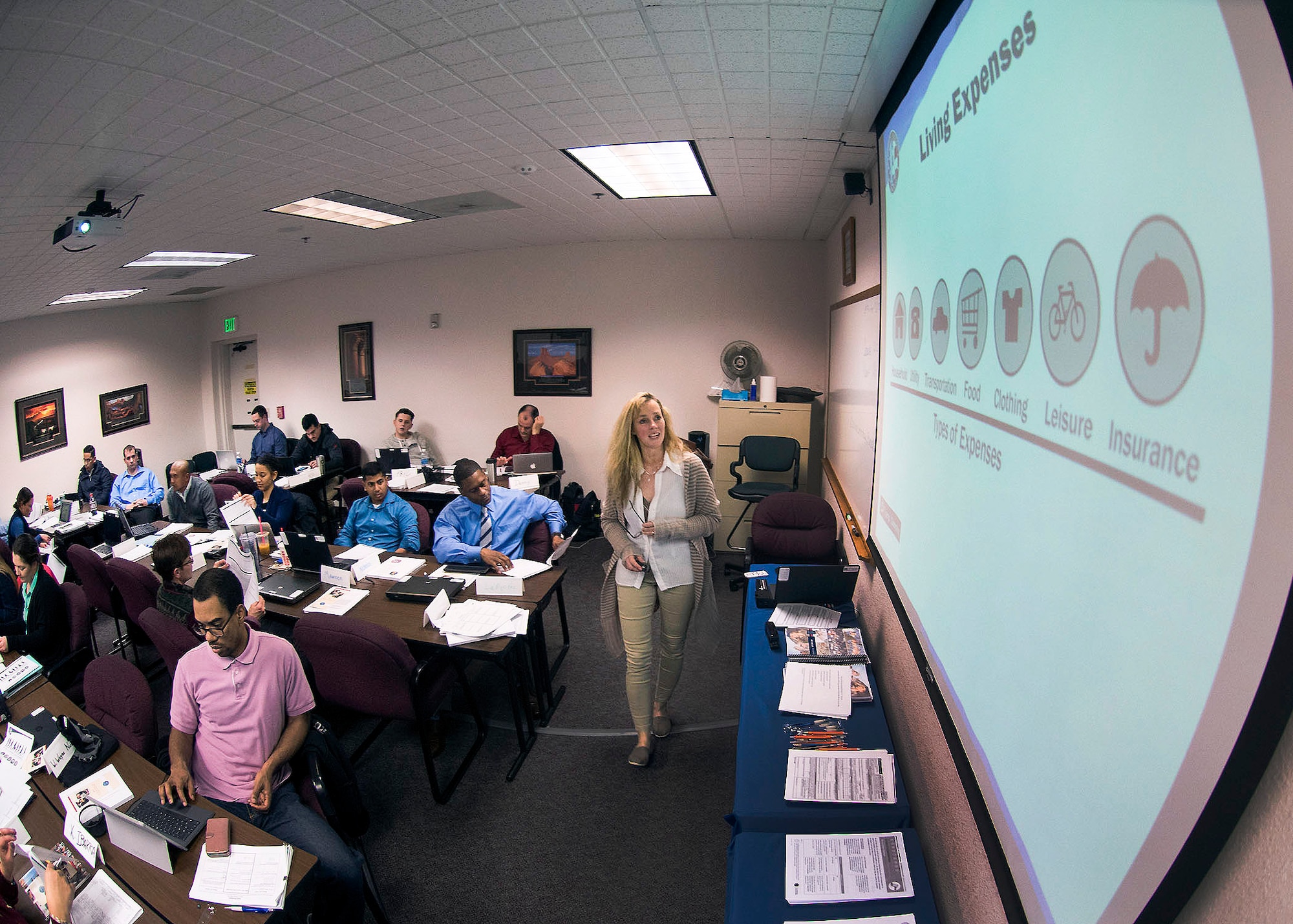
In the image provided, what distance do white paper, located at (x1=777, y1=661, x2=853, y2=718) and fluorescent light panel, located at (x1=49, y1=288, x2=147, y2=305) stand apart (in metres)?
8.44

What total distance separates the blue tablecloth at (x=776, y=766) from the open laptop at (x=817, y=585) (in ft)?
1.01

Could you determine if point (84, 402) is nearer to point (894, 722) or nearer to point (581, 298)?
point (581, 298)

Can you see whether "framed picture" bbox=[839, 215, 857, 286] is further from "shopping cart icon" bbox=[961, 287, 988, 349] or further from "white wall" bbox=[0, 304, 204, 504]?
"white wall" bbox=[0, 304, 204, 504]

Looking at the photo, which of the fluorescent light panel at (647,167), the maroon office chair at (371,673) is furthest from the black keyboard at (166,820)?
the fluorescent light panel at (647,167)

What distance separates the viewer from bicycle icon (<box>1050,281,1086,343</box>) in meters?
0.74

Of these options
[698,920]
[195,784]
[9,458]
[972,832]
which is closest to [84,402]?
[9,458]

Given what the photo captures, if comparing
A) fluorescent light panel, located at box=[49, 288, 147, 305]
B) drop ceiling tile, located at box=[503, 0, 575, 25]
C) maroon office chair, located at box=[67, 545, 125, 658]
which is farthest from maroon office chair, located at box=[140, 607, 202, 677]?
fluorescent light panel, located at box=[49, 288, 147, 305]

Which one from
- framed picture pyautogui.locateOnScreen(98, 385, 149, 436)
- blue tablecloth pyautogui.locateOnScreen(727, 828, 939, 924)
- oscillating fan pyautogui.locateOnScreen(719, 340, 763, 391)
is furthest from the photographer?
framed picture pyautogui.locateOnScreen(98, 385, 149, 436)

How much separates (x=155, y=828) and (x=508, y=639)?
1.26 m

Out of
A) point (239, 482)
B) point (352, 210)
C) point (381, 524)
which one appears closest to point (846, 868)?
point (381, 524)

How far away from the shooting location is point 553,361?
680 cm

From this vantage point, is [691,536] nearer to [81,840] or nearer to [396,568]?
[396,568]

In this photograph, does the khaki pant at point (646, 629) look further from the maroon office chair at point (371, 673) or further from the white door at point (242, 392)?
the white door at point (242, 392)

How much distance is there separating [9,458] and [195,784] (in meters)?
7.78
